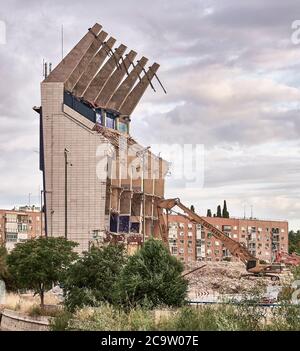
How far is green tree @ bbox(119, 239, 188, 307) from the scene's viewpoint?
28516mm

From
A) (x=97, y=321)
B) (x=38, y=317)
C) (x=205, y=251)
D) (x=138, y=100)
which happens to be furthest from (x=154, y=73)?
(x=97, y=321)

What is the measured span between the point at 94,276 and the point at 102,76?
52572mm

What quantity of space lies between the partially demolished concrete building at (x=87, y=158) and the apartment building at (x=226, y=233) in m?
19.3

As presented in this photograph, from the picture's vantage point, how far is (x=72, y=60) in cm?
7756

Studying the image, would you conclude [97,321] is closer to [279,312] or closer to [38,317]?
[279,312]

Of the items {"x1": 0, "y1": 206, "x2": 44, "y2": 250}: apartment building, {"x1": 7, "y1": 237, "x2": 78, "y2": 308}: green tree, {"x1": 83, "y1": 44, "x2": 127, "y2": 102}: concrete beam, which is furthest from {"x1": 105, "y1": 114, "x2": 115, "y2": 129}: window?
{"x1": 7, "y1": 237, "x2": 78, "y2": 308}: green tree

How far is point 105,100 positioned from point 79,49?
7622mm

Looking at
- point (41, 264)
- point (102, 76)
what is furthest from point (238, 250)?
point (102, 76)

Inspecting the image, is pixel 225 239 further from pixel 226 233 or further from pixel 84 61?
pixel 226 233

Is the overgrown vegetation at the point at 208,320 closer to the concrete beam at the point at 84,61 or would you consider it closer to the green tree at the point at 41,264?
the green tree at the point at 41,264

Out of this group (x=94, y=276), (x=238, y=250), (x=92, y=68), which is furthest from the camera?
(x=92, y=68)

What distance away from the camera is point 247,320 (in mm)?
19078

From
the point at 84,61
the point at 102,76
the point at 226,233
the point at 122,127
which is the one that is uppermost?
the point at 84,61

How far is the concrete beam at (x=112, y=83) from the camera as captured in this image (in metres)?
83.5
